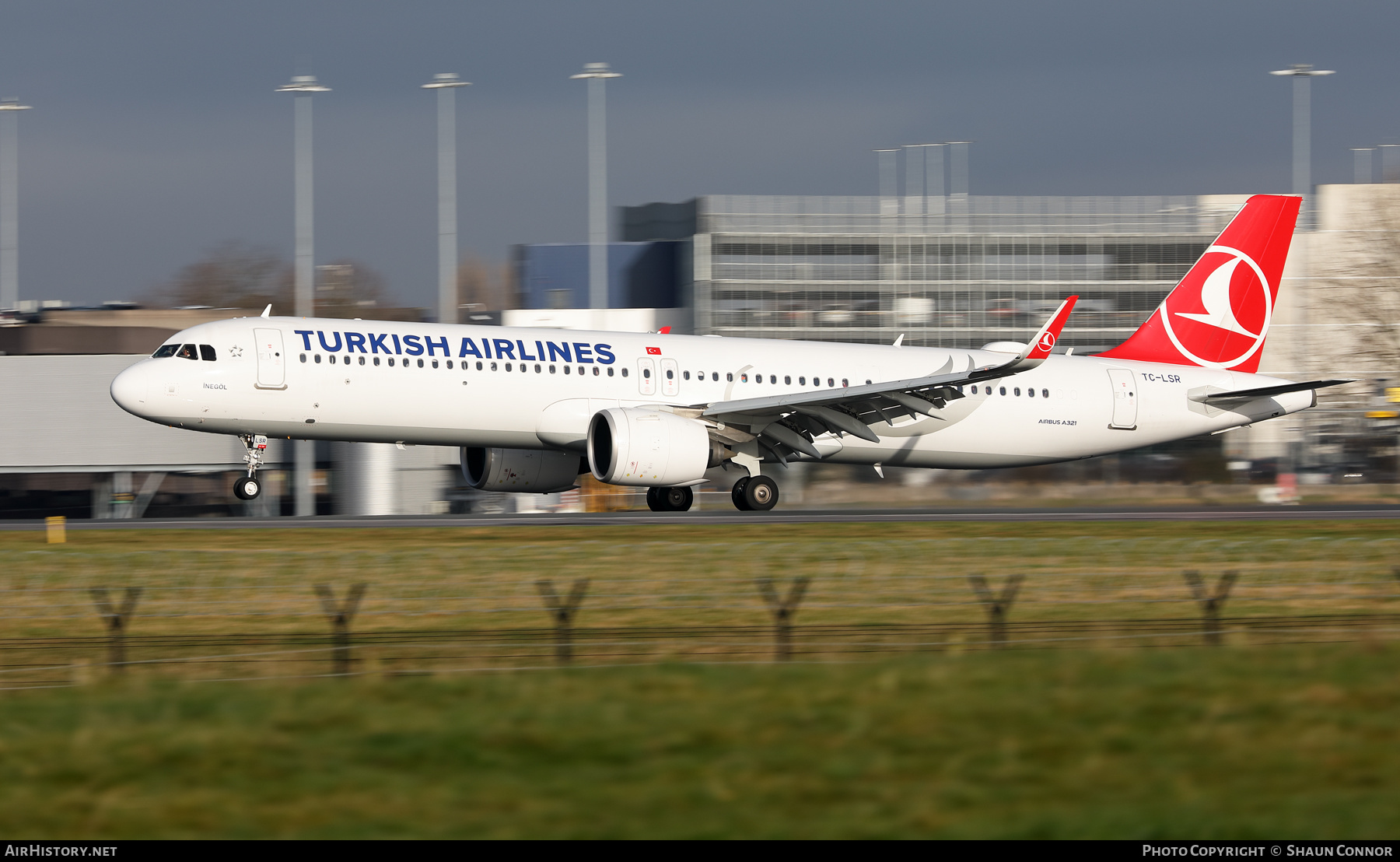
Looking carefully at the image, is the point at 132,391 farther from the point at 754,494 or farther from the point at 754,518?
the point at 754,494

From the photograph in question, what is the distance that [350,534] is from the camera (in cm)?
2797

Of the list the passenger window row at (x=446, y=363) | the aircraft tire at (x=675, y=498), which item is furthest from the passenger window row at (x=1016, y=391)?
the passenger window row at (x=446, y=363)

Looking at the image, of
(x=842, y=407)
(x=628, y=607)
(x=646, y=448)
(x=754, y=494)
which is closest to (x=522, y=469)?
(x=646, y=448)

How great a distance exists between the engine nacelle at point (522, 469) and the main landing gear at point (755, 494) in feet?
13.1

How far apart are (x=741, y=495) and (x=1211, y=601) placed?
750 inches

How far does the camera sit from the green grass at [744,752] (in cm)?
1005

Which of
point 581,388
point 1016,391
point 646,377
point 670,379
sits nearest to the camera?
point 581,388

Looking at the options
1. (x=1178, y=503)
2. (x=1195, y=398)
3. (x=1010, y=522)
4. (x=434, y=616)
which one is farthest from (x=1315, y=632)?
(x=1178, y=503)

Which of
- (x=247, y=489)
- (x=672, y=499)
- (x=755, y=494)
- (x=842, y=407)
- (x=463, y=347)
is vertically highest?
(x=463, y=347)

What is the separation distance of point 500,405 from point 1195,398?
59.3 feet

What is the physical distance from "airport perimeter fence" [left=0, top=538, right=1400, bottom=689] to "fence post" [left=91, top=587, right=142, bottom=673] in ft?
0.11

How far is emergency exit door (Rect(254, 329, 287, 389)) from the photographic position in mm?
31938

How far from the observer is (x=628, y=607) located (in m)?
18.0

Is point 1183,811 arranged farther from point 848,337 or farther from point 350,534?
point 848,337
